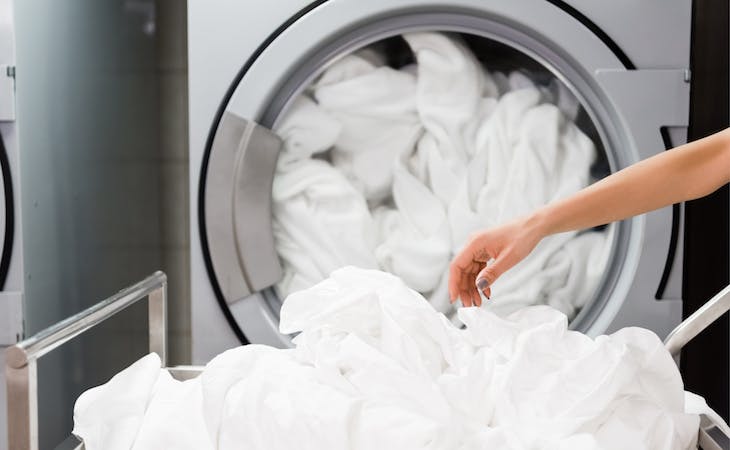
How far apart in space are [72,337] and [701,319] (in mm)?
742

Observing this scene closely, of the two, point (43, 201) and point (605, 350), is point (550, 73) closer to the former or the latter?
point (605, 350)

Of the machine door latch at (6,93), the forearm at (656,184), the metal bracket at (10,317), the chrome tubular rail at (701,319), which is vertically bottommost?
the metal bracket at (10,317)

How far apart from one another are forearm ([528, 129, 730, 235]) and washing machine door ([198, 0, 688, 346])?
0.20 meters

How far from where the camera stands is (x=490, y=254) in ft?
3.02

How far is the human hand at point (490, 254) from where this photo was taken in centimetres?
89

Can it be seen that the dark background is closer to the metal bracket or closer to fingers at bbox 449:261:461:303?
fingers at bbox 449:261:461:303

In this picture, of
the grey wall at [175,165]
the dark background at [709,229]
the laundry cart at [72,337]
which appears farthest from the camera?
the grey wall at [175,165]

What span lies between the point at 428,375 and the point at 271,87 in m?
0.53

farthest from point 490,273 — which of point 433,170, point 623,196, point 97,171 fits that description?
point 97,171

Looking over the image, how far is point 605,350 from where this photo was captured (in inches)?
30.7

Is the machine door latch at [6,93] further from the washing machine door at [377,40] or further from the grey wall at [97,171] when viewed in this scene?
the washing machine door at [377,40]

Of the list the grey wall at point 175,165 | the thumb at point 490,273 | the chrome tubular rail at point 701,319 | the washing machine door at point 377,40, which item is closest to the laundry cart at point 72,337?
the chrome tubular rail at point 701,319

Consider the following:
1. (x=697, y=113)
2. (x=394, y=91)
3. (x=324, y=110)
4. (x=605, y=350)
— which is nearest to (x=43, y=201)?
(x=324, y=110)

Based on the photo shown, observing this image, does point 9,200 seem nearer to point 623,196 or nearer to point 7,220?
point 7,220
